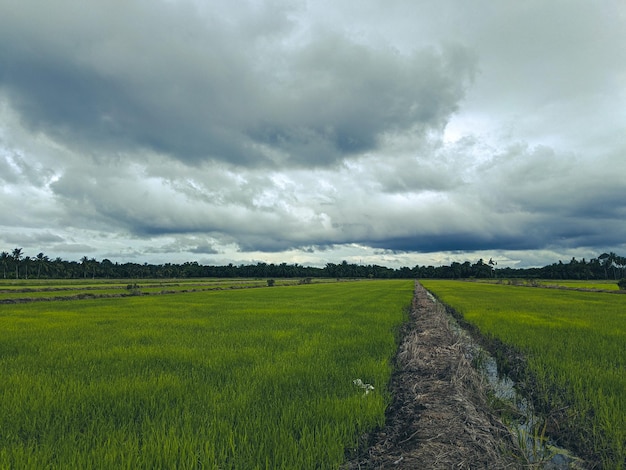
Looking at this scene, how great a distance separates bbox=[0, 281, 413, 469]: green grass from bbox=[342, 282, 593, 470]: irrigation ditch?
1.12 ft

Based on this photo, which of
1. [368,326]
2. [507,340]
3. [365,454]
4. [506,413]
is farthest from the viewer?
[368,326]

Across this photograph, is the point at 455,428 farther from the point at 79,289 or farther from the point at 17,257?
the point at 17,257

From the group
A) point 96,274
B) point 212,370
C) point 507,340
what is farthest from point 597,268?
point 96,274

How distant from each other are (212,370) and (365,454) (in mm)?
3536

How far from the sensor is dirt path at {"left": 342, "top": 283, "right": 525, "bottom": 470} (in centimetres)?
362

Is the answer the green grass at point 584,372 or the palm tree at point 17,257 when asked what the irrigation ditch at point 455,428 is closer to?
the green grass at point 584,372

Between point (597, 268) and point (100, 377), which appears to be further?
point (597, 268)

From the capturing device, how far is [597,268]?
10900 cm

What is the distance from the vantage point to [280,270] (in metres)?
147

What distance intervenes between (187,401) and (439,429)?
11.0 feet

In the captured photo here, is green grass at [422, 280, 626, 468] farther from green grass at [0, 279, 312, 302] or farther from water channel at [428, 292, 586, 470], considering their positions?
green grass at [0, 279, 312, 302]

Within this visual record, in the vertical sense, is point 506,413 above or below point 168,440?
below

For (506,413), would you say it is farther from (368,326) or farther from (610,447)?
(368,326)

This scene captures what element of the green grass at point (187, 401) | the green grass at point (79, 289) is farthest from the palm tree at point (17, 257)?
the green grass at point (187, 401)
